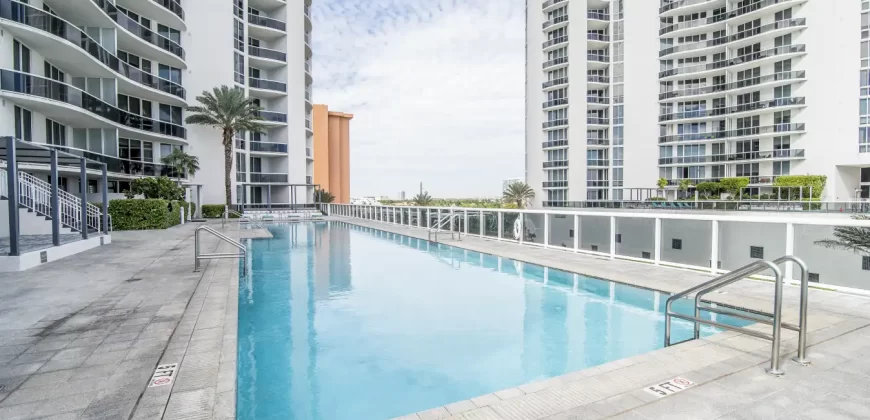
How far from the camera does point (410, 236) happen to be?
17125 millimetres

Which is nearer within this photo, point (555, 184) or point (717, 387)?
point (717, 387)

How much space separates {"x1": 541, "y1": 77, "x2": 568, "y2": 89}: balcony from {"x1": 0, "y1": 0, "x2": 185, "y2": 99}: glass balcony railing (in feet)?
129

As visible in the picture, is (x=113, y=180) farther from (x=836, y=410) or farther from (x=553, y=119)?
(x=553, y=119)

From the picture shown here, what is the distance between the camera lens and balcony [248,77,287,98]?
124 feet

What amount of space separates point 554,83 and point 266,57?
102 ft

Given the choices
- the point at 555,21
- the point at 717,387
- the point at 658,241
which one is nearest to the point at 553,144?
the point at 555,21

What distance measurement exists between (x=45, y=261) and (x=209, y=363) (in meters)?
9.10

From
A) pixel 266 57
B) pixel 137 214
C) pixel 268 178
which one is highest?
pixel 266 57

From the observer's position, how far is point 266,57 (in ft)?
125

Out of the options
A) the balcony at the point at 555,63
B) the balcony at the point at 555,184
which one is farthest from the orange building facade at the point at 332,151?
the balcony at the point at 555,63

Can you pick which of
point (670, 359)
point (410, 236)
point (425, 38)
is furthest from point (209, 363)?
point (425, 38)

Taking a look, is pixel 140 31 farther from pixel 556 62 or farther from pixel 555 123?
pixel 556 62

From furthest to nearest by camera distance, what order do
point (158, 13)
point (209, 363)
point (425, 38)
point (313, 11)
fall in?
point (313, 11)
point (158, 13)
point (425, 38)
point (209, 363)

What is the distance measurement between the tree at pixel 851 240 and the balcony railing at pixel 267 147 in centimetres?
3833
